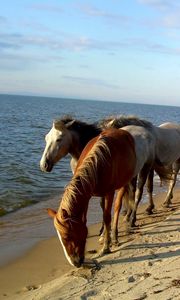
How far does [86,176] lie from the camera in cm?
525

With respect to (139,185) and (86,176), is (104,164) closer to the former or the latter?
(86,176)

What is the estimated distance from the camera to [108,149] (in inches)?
224

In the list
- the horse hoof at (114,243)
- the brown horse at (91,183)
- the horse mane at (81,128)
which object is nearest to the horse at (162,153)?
the horse hoof at (114,243)

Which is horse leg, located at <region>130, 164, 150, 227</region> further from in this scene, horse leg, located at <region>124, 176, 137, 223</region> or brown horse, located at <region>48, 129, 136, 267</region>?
brown horse, located at <region>48, 129, 136, 267</region>

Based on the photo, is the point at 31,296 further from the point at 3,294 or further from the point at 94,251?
the point at 94,251

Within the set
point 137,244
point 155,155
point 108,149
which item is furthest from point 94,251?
point 155,155

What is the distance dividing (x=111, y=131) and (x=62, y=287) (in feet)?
7.82

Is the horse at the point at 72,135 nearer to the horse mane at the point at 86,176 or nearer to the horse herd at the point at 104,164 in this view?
the horse herd at the point at 104,164

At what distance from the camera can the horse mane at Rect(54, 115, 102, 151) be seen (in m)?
7.36

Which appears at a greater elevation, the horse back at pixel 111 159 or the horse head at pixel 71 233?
the horse back at pixel 111 159

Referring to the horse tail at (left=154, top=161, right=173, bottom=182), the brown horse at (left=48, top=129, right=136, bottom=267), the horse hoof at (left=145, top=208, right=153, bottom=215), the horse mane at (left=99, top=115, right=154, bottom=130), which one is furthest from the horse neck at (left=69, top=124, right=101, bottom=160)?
the horse hoof at (left=145, top=208, right=153, bottom=215)

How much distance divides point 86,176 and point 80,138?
222 cm

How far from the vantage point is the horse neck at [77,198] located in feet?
16.1

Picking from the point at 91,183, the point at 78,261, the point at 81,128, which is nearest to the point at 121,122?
the point at 81,128
